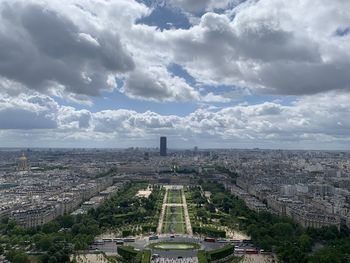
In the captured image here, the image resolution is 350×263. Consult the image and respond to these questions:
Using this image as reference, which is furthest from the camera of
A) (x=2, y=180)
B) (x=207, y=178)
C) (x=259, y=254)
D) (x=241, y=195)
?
(x=207, y=178)

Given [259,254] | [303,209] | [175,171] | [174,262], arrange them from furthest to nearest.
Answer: [175,171] → [303,209] → [259,254] → [174,262]

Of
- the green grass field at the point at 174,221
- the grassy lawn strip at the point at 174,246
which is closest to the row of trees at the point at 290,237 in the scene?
the green grass field at the point at 174,221

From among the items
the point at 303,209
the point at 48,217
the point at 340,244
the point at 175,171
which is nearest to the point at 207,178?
the point at 175,171

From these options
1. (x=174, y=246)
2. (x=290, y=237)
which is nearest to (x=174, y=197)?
(x=174, y=246)

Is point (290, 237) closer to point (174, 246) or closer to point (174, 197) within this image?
point (174, 246)

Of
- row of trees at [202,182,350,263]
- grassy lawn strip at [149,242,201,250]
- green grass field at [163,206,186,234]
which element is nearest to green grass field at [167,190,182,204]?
green grass field at [163,206,186,234]

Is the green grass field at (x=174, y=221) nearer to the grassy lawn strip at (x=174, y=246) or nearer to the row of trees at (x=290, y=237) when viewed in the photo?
the row of trees at (x=290, y=237)

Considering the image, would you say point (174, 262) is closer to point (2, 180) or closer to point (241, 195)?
point (241, 195)
